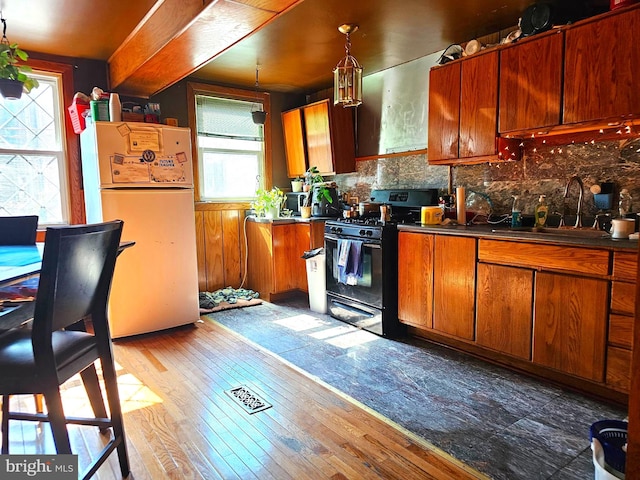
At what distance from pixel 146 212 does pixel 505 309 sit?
2707 millimetres

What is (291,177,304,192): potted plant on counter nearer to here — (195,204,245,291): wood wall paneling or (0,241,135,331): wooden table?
(195,204,245,291): wood wall paneling

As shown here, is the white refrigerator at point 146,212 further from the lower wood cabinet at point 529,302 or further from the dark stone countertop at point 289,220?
the lower wood cabinet at point 529,302

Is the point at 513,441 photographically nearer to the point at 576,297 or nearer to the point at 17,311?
the point at 576,297

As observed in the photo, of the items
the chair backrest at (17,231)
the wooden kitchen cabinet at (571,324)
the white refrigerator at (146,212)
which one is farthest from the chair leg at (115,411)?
the wooden kitchen cabinet at (571,324)

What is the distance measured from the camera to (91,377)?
1.88 meters

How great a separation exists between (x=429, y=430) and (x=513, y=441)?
0.37 metres

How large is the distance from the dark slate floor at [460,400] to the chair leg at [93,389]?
120cm

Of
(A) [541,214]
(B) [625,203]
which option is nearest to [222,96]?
(A) [541,214]

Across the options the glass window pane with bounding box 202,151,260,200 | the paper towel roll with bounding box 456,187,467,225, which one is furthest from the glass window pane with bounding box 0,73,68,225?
the paper towel roll with bounding box 456,187,467,225

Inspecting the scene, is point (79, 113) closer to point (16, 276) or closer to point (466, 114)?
point (16, 276)

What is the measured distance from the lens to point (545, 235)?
2367 mm

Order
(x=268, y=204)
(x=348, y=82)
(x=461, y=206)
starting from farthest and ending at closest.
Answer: (x=268, y=204) → (x=461, y=206) → (x=348, y=82)

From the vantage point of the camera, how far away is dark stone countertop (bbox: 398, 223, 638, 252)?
6.84 feet

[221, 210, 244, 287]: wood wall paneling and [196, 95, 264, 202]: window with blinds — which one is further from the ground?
[196, 95, 264, 202]: window with blinds
